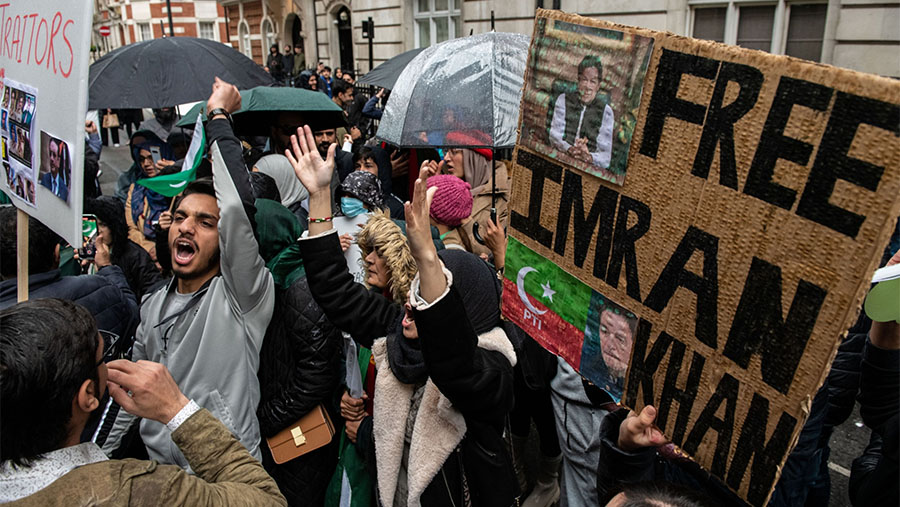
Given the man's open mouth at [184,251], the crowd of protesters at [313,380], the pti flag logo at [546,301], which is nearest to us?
the crowd of protesters at [313,380]

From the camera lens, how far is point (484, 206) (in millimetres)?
4680

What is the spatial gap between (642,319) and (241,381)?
1609 millimetres

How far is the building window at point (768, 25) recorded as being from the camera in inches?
318

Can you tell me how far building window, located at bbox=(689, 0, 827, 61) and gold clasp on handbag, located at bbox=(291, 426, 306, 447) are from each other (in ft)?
26.5

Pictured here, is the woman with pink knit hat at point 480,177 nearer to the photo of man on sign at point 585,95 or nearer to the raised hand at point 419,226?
the raised hand at point 419,226

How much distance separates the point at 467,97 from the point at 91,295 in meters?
2.07

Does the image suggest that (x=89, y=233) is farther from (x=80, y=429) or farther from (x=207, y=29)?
(x=207, y=29)

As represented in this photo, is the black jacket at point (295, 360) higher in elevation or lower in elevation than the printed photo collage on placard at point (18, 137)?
lower

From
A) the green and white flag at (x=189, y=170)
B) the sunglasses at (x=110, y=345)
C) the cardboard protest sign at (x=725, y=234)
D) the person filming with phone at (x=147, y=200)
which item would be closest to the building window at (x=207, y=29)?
the person filming with phone at (x=147, y=200)

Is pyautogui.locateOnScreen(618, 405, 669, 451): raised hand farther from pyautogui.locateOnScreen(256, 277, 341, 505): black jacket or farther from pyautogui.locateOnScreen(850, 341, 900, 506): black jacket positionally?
pyautogui.locateOnScreen(256, 277, 341, 505): black jacket

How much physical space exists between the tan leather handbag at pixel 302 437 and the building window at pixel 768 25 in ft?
26.2

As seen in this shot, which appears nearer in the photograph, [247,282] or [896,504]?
[896,504]

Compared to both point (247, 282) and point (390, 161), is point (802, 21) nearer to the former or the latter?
point (390, 161)

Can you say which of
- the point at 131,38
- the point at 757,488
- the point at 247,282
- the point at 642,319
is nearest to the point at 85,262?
the point at 247,282
